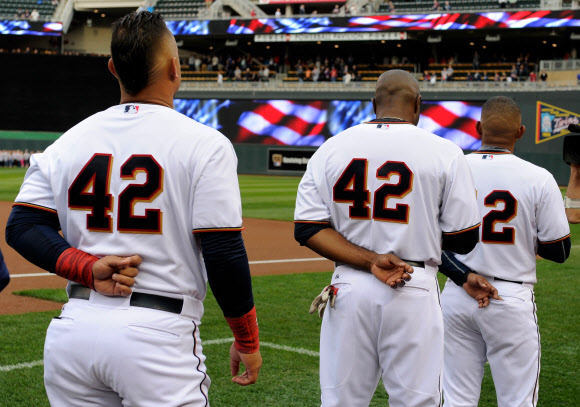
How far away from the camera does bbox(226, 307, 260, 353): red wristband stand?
278 cm

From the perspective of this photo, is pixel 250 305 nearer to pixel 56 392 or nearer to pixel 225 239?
pixel 225 239

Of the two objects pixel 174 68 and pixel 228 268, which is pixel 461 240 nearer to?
pixel 228 268

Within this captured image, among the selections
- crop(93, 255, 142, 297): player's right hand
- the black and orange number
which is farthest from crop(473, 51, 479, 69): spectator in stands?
crop(93, 255, 142, 297): player's right hand

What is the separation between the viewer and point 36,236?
282 cm

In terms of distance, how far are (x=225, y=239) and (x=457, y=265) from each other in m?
2.03

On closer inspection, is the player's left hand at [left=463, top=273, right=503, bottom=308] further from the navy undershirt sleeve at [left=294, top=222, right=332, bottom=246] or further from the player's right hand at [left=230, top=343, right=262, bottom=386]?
the player's right hand at [left=230, top=343, right=262, bottom=386]

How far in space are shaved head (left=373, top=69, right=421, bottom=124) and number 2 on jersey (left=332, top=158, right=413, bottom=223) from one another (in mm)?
308

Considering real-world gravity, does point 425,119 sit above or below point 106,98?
below

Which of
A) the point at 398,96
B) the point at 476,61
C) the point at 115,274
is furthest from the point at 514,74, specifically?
the point at 115,274

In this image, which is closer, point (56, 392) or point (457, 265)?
point (56, 392)

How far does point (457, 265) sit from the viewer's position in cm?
433

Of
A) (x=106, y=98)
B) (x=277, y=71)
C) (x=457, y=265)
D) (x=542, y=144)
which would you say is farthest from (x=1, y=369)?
(x=277, y=71)

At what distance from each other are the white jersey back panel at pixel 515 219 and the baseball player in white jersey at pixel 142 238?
1.93m

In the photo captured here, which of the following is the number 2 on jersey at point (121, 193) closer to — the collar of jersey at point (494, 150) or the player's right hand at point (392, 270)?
the player's right hand at point (392, 270)
